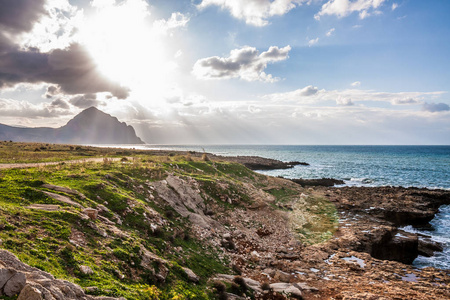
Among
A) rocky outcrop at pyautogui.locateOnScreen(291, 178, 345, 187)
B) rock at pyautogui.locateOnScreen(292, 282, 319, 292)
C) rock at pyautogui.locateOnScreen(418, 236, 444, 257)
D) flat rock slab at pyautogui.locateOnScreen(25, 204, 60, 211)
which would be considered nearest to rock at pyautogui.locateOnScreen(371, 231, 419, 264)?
rock at pyautogui.locateOnScreen(418, 236, 444, 257)

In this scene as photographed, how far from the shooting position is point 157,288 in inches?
340

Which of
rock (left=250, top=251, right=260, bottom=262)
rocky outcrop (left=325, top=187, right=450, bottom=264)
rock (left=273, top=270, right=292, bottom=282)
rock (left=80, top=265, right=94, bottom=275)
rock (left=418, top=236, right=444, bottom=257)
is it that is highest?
rock (left=80, top=265, right=94, bottom=275)

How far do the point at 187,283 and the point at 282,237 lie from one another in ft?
37.8

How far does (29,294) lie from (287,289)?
35.8 ft

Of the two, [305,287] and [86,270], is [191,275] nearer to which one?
[86,270]

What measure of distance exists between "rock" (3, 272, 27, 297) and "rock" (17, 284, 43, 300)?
1.17 ft

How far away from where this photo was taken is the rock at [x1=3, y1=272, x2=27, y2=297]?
484 cm

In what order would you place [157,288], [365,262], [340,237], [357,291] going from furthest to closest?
[340,237]
[365,262]
[357,291]
[157,288]

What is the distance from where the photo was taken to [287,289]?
11.7 metres

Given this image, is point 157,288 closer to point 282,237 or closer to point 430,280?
point 282,237

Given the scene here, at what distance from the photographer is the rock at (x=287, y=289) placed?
11.4m

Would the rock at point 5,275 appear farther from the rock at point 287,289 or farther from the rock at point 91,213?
the rock at point 287,289

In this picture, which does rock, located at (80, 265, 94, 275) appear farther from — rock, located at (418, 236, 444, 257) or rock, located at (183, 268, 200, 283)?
rock, located at (418, 236, 444, 257)

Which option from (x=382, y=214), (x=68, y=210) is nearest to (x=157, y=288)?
(x=68, y=210)
